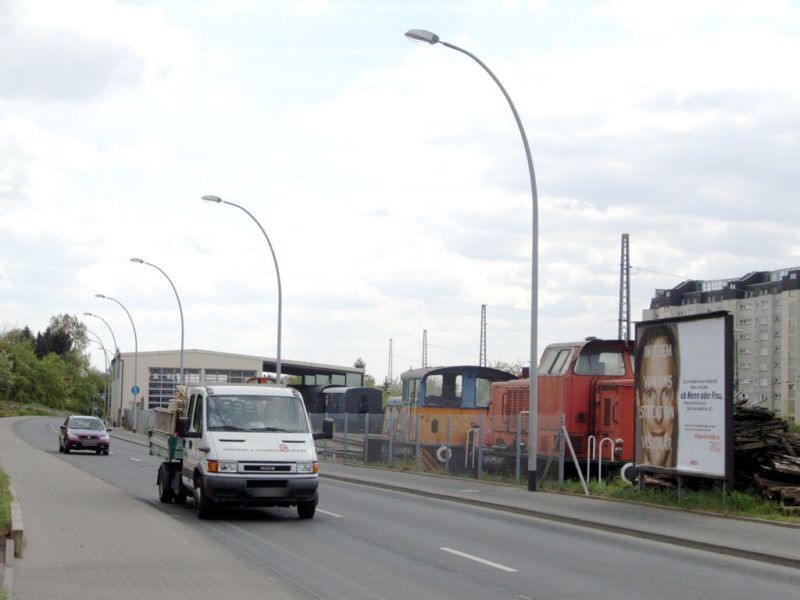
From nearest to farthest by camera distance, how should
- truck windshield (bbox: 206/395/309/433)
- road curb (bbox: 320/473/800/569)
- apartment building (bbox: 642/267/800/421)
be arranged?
road curb (bbox: 320/473/800/569), truck windshield (bbox: 206/395/309/433), apartment building (bbox: 642/267/800/421)

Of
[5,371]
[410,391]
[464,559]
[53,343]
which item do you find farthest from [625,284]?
[53,343]

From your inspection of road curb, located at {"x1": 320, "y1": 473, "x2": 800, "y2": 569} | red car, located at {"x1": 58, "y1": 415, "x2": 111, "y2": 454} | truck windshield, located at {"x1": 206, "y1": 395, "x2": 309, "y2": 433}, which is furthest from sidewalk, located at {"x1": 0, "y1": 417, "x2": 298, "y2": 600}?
red car, located at {"x1": 58, "y1": 415, "x2": 111, "y2": 454}

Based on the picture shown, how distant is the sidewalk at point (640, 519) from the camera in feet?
45.7

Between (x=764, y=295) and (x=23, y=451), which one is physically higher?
(x=764, y=295)

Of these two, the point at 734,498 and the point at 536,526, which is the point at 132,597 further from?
the point at 734,498

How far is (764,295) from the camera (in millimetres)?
62188

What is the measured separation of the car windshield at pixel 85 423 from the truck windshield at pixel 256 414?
26903mm

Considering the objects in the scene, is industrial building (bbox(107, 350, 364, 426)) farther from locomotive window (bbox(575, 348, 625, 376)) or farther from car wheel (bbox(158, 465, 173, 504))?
car wheel (bbox(158, 465, 173, 504))

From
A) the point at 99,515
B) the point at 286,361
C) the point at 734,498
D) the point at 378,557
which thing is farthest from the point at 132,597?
the point at 286,361

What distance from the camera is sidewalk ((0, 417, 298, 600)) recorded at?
10070mm

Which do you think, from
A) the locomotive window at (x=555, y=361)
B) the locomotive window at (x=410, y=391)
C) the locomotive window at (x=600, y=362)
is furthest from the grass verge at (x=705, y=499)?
the locomotive window at (x=410, y=391)

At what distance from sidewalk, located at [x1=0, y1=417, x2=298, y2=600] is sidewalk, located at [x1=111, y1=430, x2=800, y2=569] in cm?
632

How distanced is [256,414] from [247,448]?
105cm

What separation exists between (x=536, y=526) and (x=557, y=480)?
7247 millimetres
